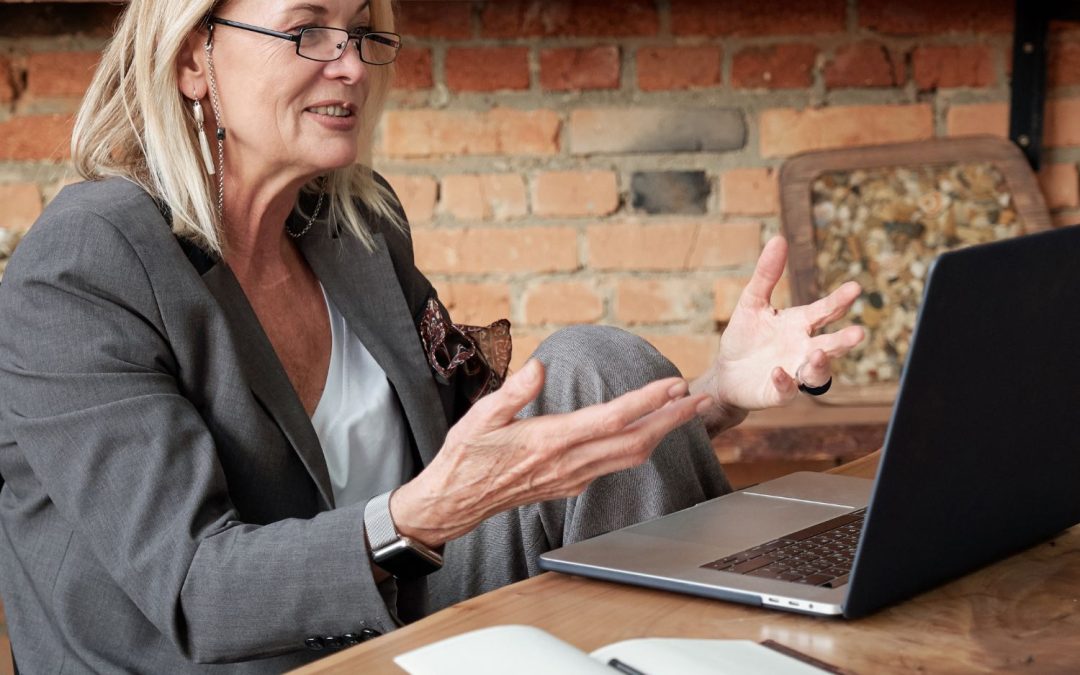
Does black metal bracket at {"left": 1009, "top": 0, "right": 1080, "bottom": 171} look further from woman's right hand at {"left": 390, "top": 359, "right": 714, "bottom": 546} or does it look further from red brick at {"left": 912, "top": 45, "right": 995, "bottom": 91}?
woman's right hand at {"left": 390, "top": 359, "right": 714, "bottom": 546}

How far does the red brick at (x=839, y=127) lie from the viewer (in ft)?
6.98

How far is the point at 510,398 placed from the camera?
34.6 inches

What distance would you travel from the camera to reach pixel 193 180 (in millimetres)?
1248

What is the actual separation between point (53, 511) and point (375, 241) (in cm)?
52

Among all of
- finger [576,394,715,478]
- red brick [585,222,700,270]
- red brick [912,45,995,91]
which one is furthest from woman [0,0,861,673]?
red brick [912,45,995,91]

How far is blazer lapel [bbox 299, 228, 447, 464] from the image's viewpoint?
1384 mm

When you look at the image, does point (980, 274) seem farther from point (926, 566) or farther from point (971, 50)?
point (971, 50)

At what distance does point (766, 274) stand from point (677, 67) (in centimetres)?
98

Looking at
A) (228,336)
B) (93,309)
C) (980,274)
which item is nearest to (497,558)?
(228,336)

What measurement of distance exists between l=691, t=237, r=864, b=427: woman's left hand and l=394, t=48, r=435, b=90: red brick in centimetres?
95

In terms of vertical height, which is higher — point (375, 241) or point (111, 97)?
point (111, 97)

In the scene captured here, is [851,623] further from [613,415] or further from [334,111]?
[334,111]

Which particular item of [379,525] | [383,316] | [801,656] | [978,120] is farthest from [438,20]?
[801,656]

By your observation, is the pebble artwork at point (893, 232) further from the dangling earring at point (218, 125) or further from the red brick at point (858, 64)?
the dangling earring at point (218, 125)
